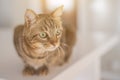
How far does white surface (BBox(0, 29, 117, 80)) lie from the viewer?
82 cm

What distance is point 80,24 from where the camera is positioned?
182cm

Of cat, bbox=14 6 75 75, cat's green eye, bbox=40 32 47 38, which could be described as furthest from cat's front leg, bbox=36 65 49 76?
cat's green eye, bbox=40 32 47 38

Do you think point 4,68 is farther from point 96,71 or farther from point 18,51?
point 96,71

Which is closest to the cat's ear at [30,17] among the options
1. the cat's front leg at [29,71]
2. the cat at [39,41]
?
the cat at [39,41]

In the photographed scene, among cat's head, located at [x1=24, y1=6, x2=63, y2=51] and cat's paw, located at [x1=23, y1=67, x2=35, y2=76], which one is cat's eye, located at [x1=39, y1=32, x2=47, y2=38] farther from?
cat's paw, located at [x1=23, y1=67, x2=35, y2=76]

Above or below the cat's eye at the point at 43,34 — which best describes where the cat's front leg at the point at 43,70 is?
below

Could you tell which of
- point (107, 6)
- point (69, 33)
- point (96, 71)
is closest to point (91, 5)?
point (107, 6)

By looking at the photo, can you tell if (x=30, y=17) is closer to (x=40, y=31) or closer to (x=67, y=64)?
(x=40, y=31)

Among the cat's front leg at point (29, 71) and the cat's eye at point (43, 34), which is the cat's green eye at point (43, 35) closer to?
the cat's eye at point (43, 34)

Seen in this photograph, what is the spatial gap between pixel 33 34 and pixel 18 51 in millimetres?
115

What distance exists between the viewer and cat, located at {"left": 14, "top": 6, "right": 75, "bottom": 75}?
75 centimetres

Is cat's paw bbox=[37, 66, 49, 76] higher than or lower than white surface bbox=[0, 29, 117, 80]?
lower

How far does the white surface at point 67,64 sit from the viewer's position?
0.82 m

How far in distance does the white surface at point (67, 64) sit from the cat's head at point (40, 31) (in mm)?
104
